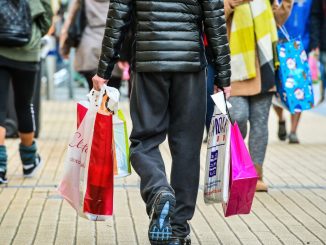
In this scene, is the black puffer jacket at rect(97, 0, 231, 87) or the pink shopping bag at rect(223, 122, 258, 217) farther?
the pink shopping bag at rect(223, 122, 258, 217)

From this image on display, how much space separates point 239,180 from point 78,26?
4.29m

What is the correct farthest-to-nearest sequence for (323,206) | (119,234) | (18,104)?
(18,104), (323,206), (119,234)

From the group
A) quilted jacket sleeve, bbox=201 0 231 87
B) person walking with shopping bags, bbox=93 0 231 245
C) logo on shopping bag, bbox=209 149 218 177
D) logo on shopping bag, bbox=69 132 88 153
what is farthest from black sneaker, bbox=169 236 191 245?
quilted jacket sleeve, bbox=201 0 231 87

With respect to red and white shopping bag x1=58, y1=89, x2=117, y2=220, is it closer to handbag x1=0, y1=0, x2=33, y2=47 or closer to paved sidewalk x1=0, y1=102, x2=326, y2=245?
paved sidewalk x1=0, y1=102, x2=326, y2=245

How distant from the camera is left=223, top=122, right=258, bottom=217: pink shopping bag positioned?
564 centimetres

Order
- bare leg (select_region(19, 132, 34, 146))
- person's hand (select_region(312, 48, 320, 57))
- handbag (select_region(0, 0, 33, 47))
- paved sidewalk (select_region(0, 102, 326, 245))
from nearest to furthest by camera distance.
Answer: paved sidewalk (select_region(0, 102, 326, 245)) → handbag (select_region(0, 0, 33, 47)) → bare leg (select_region(19, 132, 34, 146)) → person's hand (select_region(312, 48, 320, 57))

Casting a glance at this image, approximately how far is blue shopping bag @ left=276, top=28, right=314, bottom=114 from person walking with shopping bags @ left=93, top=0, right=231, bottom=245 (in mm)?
2232

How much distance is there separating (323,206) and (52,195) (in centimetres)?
199

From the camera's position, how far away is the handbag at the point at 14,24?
25.4 feet

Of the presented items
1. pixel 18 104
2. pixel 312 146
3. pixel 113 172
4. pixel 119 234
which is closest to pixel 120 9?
pixel 113 172

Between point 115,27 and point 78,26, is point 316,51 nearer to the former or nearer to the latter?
point 78,26

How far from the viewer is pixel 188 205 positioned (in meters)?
5.65

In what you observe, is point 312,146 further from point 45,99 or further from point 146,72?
point 45,99

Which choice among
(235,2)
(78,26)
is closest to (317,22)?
(78,26)
